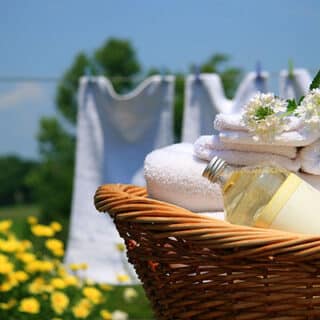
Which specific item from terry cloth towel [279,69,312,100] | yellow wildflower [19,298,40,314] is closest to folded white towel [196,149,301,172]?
yellow wildflower [19,298,40,314]

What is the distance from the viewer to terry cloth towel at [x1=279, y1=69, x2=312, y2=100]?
2697 mm

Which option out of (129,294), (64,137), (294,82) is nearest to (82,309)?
(129,294)

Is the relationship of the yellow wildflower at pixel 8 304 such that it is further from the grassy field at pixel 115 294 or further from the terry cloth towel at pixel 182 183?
the terry cloth towel at pixel 182 183

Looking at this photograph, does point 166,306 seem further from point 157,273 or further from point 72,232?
point 72,232

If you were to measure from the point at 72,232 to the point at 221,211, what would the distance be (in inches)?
82.7

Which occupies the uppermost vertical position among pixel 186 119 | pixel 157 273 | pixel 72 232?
pixel 157 273

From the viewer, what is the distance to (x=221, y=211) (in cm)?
78

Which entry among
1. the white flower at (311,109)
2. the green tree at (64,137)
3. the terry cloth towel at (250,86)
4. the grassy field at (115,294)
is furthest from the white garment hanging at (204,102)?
the white flower at (311,109)

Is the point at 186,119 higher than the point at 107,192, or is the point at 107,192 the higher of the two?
the point at 107,192

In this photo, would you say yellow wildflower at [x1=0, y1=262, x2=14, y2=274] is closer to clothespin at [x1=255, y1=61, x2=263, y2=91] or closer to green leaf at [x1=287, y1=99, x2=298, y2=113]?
green leaf at [x1=287, y1=99, x2=298, y2=113]

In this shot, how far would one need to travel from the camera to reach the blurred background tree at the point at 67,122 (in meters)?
3.72

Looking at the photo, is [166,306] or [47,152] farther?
[47,152]

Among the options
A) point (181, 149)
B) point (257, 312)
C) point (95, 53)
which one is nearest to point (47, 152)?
point (95, 53)

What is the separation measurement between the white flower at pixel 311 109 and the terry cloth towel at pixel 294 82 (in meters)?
2.04
